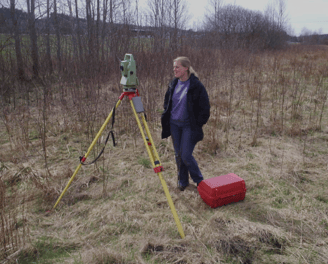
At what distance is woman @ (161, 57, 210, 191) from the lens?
2518mm

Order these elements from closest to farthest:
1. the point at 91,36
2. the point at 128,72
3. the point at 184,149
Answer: the point at 128,72
the point at 184,149
the point at 91,36

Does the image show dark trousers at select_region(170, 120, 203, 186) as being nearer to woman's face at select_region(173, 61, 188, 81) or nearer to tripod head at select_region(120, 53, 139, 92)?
woman's face at select_region(173, 61, 188, 81)

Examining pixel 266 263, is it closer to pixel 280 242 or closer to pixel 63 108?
pixel 280 242

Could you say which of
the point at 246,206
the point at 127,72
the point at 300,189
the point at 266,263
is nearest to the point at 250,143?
the point at 300,189

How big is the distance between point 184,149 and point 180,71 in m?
0.87

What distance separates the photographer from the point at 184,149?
8.83ft

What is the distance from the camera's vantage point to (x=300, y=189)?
293cm

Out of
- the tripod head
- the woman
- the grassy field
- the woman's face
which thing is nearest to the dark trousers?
the woman

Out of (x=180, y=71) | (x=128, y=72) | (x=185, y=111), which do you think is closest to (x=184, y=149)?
(x=185, y=111)

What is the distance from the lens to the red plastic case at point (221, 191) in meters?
2.55

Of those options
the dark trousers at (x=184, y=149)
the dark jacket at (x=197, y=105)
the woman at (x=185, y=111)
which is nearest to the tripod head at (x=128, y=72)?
the woman at (x=185, y=111)

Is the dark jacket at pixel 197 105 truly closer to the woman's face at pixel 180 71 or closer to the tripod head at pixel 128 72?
the woman's face at pixel 180 71

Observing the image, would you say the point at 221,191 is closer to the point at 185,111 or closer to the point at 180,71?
the point at 185,111

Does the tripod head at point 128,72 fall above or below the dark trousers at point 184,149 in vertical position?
above
